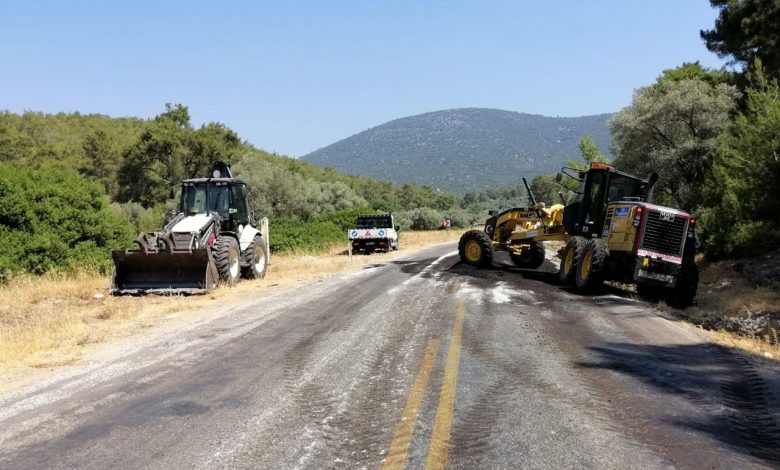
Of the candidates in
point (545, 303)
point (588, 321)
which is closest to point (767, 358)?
point (588, 321)

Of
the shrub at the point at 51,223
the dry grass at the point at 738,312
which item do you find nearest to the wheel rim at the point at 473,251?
the dry grass at the point at 738,312

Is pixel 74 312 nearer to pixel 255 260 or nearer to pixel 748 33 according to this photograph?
pixel 255 260

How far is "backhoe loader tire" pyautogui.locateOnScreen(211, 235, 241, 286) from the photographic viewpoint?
548 inches

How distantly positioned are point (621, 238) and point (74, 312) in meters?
12.1

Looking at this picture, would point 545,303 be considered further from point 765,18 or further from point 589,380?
point 765,18

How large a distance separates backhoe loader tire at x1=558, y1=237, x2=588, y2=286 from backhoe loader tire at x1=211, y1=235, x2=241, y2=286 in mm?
8722

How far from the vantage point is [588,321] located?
873 centimetres

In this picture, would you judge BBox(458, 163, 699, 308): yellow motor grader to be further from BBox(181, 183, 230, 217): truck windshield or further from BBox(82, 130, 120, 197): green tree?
BBox(82, 130, 120, 197): green tree

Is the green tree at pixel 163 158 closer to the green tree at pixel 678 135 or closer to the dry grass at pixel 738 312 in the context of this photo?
the green tree at pixel 678 135

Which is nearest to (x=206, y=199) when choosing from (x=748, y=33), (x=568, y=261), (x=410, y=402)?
(x=568, y=261)

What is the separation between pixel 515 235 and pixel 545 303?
764 cm

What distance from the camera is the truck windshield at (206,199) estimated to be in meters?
15.4

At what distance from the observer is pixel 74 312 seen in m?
10.8

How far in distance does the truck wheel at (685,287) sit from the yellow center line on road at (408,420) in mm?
8053
